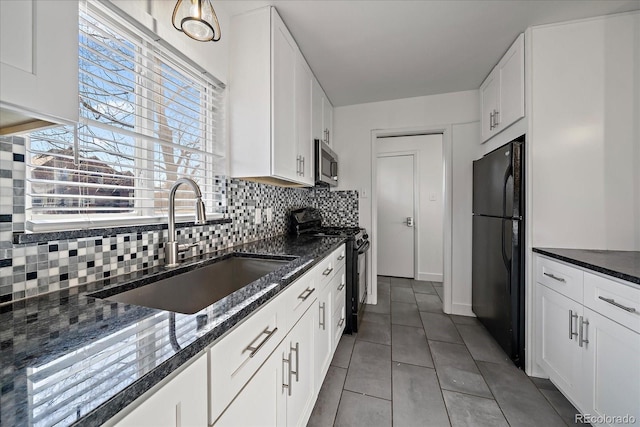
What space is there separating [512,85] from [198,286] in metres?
2.56

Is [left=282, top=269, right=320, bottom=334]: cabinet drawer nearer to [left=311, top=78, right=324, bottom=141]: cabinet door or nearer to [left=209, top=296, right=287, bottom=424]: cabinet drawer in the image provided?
[left=209, top=296, right=287, bottom=424]: cabinet drawer

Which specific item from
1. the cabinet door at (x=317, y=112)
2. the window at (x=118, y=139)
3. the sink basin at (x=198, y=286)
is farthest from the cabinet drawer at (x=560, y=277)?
the window at (x=118, y=139)

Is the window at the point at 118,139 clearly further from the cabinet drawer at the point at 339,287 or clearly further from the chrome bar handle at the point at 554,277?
the chrome bar handle at the point at 554,277

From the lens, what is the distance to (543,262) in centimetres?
170

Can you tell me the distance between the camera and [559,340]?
60.2 inches

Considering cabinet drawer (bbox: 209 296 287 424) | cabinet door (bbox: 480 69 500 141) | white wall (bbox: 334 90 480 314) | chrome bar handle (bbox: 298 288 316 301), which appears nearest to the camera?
cabinet drawer (bbox: 209 296 287 424)

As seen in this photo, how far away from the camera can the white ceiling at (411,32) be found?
155 centimetres

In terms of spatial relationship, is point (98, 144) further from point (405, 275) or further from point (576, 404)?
point (405, 275)

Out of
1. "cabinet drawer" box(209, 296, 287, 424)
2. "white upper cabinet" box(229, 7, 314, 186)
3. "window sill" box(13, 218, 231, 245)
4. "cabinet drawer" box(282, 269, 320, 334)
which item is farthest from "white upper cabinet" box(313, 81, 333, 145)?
"cabinet drawer" box(209, 296, 287, 424)

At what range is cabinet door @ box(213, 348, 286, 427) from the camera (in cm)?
68

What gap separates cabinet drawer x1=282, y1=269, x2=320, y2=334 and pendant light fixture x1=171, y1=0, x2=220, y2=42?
1105mm

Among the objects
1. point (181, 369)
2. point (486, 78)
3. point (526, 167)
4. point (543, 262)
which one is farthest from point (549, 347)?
point (486, 78)

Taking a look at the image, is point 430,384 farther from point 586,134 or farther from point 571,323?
point 586,134

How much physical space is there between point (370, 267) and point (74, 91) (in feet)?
→ 9.36
